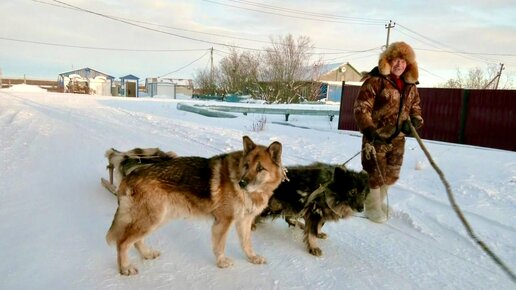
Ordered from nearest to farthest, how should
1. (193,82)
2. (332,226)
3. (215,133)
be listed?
(332,226), (215,133), (193,82)

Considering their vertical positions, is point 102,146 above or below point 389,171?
below

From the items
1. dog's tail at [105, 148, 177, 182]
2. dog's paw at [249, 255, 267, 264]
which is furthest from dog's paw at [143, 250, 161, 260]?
dog's tail at [105, 148, 177, 182]

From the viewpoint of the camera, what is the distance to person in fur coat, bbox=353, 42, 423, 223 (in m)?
4.91

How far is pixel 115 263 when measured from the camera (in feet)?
12.3

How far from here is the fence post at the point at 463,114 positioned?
504 inches

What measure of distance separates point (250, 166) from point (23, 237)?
2665mm

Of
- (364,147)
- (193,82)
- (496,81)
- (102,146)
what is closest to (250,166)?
(364,147)

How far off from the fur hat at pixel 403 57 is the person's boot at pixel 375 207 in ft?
5.14

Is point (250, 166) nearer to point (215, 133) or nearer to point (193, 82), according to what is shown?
point (215, 133)

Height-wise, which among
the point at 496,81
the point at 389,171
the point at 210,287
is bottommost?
the point at 210,287

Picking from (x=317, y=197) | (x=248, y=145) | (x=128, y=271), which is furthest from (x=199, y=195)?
(x=317, y=197)

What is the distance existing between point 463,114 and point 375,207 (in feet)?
31.3

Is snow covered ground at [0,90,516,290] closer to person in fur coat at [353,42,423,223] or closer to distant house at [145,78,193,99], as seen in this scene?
person in fur coat at [353,42,423,223]

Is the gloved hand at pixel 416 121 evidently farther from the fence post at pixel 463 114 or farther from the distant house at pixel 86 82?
the distant house at pixel 86 82
